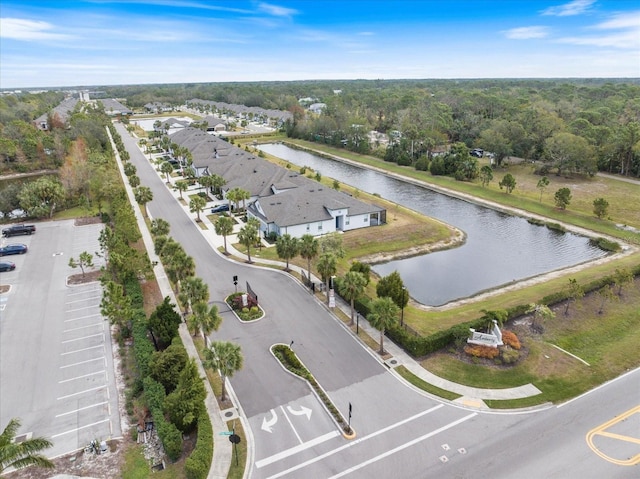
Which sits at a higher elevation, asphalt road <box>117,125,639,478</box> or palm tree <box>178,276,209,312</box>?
palm tree <box>178,276,209,312</box>

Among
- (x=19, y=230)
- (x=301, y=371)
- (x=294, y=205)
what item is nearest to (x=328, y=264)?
(x=301, y=371)

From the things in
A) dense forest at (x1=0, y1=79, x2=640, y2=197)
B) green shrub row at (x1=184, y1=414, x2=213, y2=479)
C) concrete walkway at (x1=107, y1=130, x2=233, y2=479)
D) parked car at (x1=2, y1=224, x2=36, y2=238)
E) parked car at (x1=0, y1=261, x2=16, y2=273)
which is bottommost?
concrete walkway at (x1=107, y1=130, x2=233, y2=479)

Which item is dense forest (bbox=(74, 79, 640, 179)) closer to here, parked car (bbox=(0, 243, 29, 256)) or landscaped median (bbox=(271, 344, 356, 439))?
landscaped median (bbox=(271, 344, 356, 439))

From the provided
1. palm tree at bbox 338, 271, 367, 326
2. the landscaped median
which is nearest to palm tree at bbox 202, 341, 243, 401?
the landscaped median

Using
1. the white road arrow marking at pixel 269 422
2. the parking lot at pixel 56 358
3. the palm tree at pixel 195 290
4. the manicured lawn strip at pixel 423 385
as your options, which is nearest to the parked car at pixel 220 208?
the parking lot at pixel 56 358

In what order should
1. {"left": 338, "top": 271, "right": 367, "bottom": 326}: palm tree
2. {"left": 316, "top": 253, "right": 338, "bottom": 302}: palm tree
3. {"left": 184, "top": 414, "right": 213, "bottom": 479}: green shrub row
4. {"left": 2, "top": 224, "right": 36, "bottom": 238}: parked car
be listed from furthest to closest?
{"left": 2, "top": 224, "right": 36, "bottom": 238}: parked car
{"left": 316, "top": 253, "right": 338, "bottom": 302}: palm tree
{"left": 338, "top": 271, "right": 367, "bottom": 326}: palm tree
{"left": 184, "top": 414, "right": 213, "bottom": 479}: green shrub row

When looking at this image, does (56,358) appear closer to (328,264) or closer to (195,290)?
(195,290)
